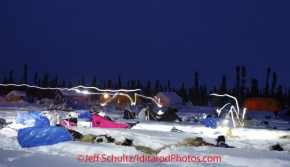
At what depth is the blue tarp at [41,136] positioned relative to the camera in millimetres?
7484

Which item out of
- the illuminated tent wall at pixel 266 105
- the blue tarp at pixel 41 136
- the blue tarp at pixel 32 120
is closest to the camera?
the blue tarp at pixel 41 136

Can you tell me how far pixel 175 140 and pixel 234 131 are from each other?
158 inches

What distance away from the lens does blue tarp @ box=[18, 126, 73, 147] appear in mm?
7484

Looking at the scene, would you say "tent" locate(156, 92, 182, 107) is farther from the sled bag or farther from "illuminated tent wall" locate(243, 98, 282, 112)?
the sled bag

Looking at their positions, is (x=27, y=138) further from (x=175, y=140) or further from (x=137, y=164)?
(x=175, y=140)

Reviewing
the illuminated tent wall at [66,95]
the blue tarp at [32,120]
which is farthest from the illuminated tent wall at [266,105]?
the illuminated tent wall at [66,95]

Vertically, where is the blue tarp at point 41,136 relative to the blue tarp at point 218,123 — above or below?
above

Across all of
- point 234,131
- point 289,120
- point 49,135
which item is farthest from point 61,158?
point 289,120

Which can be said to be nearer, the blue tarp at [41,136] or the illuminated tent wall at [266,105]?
the blue tarp at [41,136]

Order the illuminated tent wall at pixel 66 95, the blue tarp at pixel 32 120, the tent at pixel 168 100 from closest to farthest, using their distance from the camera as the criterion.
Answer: the blue tarp at pixel 32 120
the tent at pixel 168 100
the illuminated tent wall at pixel 66 95

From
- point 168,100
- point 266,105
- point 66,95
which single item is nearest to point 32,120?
point 266,105

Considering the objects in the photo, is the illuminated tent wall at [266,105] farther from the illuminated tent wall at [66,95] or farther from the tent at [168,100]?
the illuminated tent wall at [66,95]

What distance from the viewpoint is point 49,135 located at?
24.9 feet

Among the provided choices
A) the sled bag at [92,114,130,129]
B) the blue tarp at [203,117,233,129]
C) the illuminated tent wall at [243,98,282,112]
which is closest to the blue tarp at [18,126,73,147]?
the sled bag at [92,114,130,129]
